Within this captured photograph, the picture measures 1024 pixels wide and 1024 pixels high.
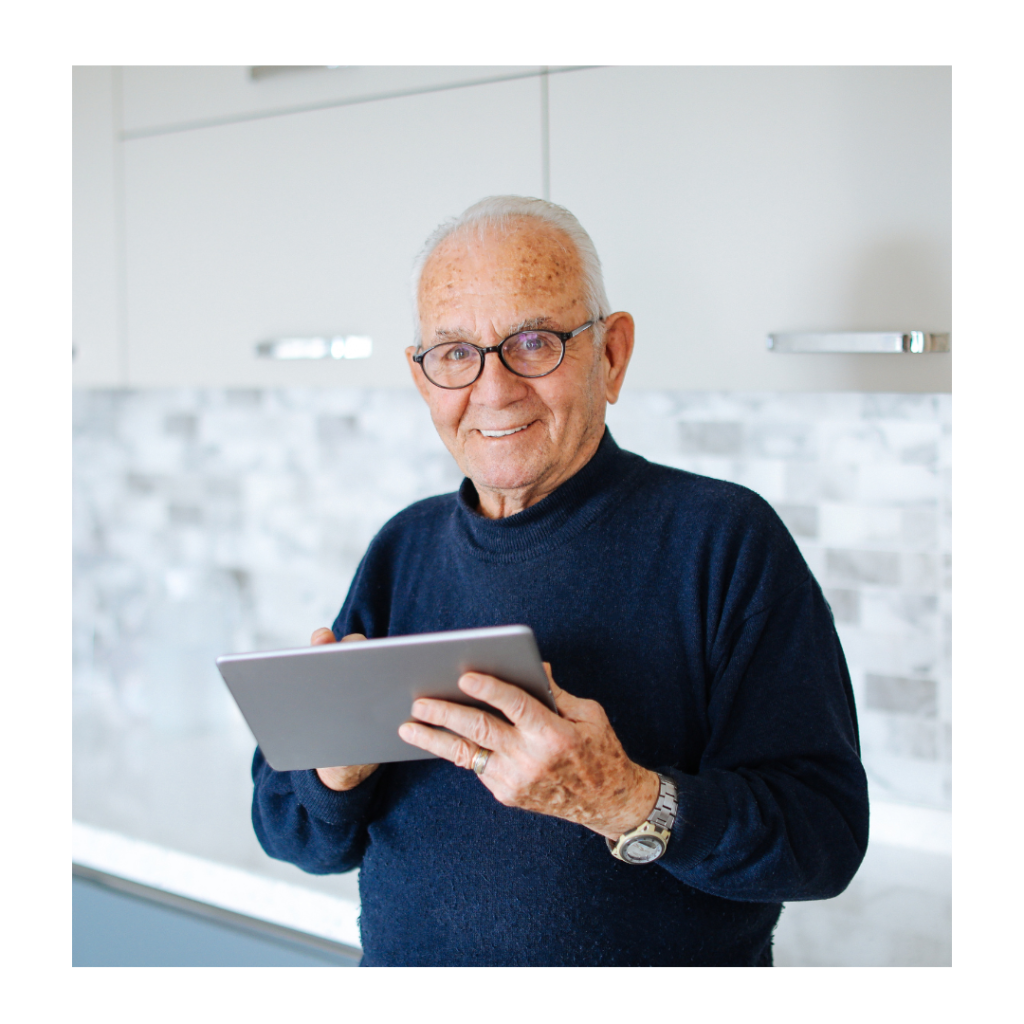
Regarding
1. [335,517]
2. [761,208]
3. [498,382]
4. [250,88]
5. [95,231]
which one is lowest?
[335,517]

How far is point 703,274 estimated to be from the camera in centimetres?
118

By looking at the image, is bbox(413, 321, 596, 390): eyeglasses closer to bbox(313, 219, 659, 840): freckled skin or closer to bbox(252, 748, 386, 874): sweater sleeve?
bbox(313, 219, 659, 840): freckled skin

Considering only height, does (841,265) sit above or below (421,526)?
above

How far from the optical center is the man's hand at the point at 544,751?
2.54 ft

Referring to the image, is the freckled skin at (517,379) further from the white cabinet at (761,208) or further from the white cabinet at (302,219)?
the white cabinet at (302,219)

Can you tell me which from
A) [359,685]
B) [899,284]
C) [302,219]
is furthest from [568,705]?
[302,219]

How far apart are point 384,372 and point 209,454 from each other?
1023 millimetres

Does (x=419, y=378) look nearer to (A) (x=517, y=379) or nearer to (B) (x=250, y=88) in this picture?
(A) (x=517, y=379)

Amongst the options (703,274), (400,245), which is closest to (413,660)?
(703,274)

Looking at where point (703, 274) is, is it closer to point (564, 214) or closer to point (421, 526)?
point (564, 214)

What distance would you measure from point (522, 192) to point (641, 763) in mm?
736

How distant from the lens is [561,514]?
1038mm
